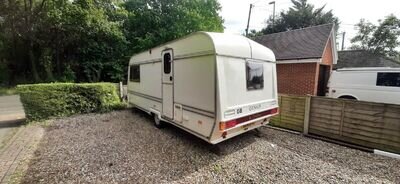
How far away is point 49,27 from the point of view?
1491cm

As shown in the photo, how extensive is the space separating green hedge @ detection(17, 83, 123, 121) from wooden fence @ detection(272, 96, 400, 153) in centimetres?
704

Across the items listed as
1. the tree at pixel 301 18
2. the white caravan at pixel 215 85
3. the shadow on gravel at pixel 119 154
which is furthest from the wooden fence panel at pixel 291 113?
the tree at pixel 301 18

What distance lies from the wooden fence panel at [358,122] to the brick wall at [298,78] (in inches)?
198

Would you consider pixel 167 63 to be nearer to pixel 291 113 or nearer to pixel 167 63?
pixel 167 63

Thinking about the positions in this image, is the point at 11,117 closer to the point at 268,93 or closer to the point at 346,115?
the point at 268,93

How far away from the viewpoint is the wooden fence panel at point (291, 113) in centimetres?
583

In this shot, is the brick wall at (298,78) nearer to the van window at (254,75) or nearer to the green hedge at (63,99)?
the van window at (254,75)

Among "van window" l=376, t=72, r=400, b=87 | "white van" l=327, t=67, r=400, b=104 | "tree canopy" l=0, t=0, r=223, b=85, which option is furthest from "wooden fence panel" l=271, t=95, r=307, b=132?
"tree canopy" l=0, t=0, r=223, b=85

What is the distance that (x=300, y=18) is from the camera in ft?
91.7

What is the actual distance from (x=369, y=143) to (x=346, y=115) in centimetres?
73

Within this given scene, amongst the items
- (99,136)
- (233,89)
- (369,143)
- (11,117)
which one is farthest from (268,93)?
(11,117)

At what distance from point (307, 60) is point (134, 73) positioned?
8029 millimetres

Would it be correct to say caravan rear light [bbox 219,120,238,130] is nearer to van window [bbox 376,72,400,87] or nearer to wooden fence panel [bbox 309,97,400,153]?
wooden fence panel [bbox 309,97,400,153]

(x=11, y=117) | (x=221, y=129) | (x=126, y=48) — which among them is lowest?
(x=11, y=117)
